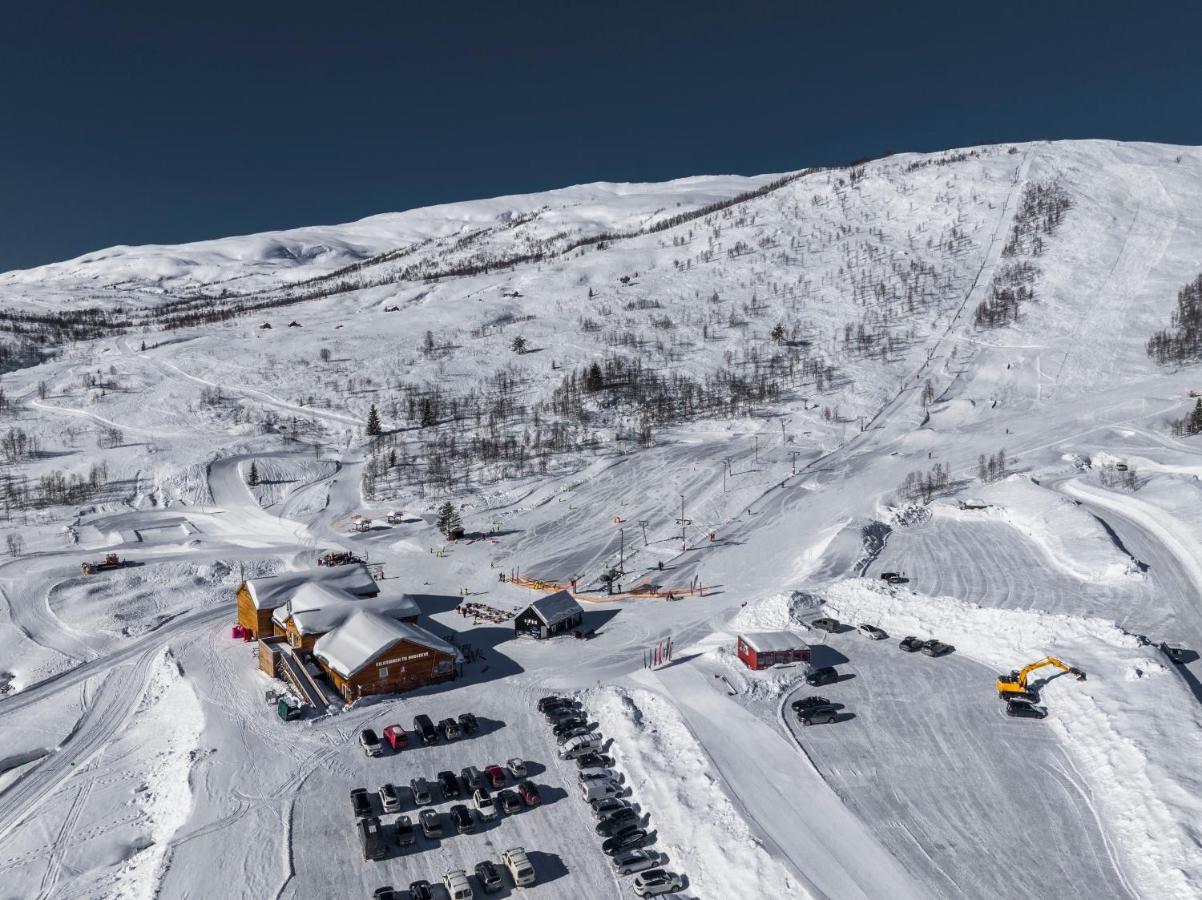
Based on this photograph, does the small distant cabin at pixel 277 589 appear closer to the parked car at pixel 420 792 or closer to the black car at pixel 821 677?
the parked car at pixel 420 792

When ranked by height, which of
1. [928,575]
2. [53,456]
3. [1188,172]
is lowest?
[928,575]

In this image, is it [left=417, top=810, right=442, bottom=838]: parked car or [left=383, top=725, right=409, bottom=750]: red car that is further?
[left=383, top=725, right=409, bottom=750]: red car

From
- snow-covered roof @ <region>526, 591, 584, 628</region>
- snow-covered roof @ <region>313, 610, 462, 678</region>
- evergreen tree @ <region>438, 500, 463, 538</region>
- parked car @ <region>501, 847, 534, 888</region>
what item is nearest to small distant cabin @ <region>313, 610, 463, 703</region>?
snow-covered roof @ <region>313, 610, 462, 678</region>

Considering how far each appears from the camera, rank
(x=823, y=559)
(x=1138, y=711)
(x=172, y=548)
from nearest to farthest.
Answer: (x=1138, y=711)
(x=823, y=559)
(x=172, y=548)

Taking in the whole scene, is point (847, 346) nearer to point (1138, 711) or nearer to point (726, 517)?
point (726, 517)

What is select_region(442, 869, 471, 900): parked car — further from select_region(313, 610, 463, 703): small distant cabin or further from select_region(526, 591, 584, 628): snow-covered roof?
select_region(526, 591, 584, 628): snow-covered roof

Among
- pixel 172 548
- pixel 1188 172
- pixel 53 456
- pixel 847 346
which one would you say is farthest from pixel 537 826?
pixel 1188 172
